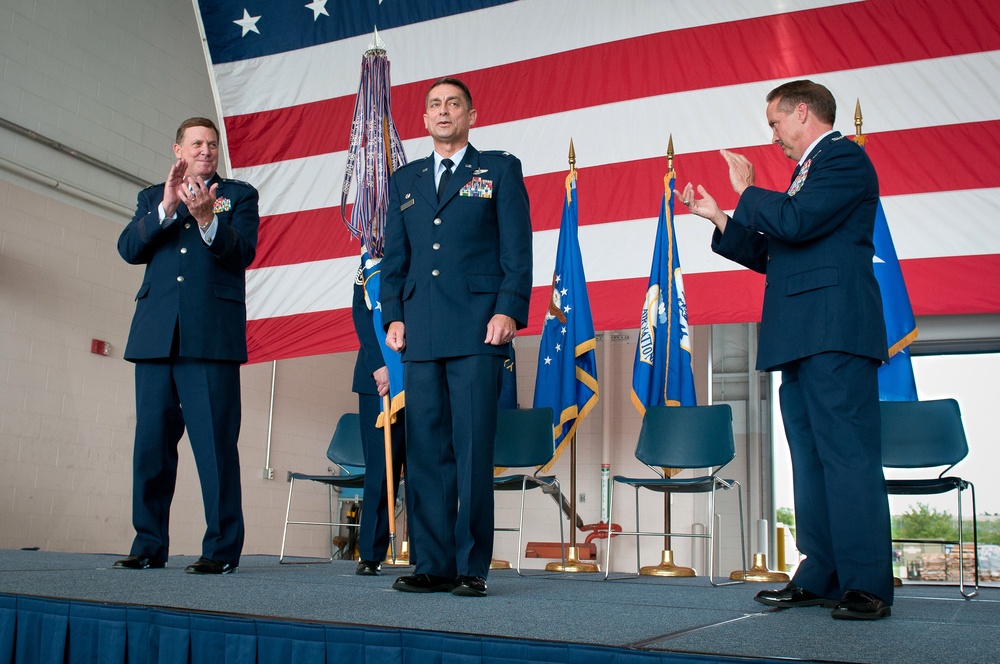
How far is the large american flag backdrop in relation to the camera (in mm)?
4785

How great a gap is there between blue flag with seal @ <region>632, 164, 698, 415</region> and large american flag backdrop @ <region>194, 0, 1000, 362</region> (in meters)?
0.17

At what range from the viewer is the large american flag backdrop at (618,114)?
4.79 meters

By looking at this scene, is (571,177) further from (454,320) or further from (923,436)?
(454,320)

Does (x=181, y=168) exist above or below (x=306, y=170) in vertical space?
below

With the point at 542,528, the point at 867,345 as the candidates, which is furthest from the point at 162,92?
the point at 867,345

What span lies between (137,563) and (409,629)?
178 cm

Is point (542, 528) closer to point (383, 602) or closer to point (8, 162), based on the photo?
point (8, 162)

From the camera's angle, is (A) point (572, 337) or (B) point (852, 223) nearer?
(B) point (852, 223)

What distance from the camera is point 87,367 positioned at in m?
5.72

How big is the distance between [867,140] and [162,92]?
4.85 metres

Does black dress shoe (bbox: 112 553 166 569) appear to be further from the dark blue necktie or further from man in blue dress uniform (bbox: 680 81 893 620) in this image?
man in blue dress uniform (bbox: 680 81 893 620)

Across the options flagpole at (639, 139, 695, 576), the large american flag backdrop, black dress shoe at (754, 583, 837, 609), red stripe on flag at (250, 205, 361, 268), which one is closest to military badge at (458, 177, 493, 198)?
black dress shoe at (754, 583, 837, 609)

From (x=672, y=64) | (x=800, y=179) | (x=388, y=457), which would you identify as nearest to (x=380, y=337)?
(x=388, y=457)

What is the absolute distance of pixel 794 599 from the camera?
235 centimetres
